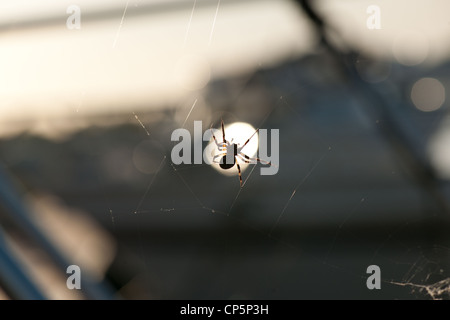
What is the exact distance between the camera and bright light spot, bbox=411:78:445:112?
8.59ft

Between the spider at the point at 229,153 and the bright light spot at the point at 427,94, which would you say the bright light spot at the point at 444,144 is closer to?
the bright light spot at the point at 427,94

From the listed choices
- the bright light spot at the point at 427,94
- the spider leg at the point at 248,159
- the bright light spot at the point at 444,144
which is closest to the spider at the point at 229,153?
the spider leg at the point at 248,159

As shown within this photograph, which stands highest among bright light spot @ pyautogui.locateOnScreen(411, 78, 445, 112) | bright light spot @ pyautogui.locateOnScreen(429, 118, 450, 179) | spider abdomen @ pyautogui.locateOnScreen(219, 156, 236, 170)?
bright light spot @ pyautogui.locateOnScreen(411, 78, 445, 112)

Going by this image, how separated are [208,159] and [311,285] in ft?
4.94

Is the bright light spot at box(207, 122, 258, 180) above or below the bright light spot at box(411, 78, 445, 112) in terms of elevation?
below

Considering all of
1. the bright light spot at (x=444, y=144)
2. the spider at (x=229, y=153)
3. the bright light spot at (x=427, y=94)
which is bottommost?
the spider at (x=229, y=153)


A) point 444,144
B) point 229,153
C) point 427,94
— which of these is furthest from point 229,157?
point 427,94

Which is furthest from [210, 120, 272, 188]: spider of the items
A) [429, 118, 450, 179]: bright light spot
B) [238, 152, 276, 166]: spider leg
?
[429, 118, 450, 179]: bright light spot

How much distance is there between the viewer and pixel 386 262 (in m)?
1.80

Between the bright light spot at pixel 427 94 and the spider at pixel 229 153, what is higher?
the bright light spot at pixel 427 94

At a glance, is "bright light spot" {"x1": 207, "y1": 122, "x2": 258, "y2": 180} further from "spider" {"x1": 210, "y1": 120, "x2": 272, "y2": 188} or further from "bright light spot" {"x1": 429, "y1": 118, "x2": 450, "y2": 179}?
"bright light spot" {"x1": 429, "y1": 118, "x2": 450, "y2": 179}

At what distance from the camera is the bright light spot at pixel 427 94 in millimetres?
2617

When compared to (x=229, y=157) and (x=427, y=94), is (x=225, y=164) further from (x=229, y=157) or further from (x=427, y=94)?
(x=427, y=94)
